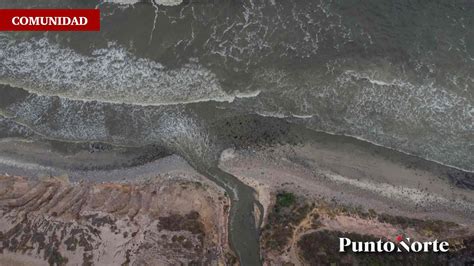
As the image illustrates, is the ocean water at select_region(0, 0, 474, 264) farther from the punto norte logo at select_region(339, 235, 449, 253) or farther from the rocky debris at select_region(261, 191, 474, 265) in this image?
the punto norte logo at select_region(339, 235, 449, 253)

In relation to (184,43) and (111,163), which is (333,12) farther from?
(111,163)

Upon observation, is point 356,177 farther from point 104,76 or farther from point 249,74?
point 104,76

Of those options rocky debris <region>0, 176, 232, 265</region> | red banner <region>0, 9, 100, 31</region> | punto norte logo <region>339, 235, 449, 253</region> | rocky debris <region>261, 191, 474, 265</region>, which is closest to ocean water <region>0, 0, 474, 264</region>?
red banner <region>0, 9, 100, 31</region>

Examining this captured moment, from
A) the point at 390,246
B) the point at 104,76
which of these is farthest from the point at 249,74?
the point at 390,246

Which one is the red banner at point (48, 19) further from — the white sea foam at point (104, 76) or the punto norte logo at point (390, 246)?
the punto norte logo at point (390, 246)

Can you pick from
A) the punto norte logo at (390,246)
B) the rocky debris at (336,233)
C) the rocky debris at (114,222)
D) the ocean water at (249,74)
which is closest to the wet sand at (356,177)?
the rocky debris at (336,233)
